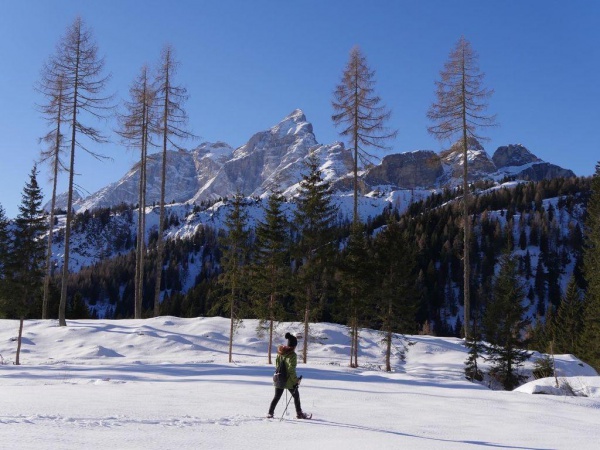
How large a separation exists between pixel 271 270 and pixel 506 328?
1281cm

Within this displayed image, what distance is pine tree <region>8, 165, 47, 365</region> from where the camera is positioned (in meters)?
24.4

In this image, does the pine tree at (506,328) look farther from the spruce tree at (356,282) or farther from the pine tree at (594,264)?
the pine tree at (594,264)

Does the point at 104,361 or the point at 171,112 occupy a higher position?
the point at 171,112

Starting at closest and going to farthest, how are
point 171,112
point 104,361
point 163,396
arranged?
1. point 163,396
2. point 104,361
3. point 171,112

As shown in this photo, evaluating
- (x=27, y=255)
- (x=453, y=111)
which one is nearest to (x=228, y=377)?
(x=27, y=255)

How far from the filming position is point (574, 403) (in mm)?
12789

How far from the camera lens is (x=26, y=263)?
25125mm

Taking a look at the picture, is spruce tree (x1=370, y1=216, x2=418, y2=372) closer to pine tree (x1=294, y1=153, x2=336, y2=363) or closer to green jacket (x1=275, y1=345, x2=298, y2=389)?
pine tree (x1=294, y1=153, x2=336, y2=363)

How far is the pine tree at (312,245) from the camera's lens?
23938 millimetres

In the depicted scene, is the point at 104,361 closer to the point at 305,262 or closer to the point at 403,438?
the point at 305,262

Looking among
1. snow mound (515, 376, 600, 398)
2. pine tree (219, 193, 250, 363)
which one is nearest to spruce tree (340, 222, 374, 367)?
pine tree (219, 193, 250, 363)

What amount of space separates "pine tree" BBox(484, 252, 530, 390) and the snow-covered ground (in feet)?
6.95

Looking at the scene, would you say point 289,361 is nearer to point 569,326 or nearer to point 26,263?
point 26,263

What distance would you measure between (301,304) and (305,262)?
2178mm
